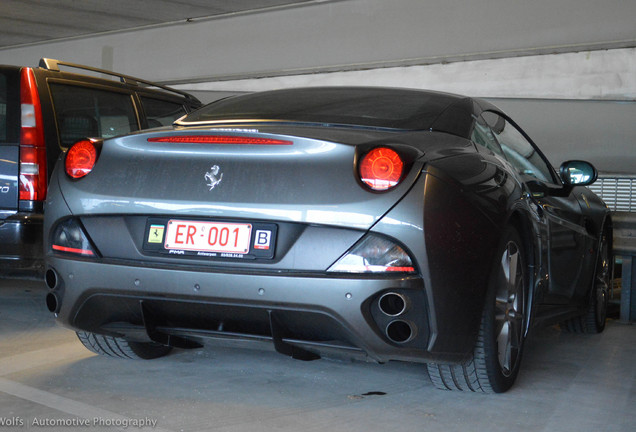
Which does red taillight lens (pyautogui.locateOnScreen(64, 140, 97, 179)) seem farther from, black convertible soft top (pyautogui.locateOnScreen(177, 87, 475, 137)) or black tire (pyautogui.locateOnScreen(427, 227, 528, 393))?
black tire (pyautogui.locateOnScreen(427, 227, 528, 393))

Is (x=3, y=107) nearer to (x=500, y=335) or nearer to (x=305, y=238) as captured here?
(x=305, y=238)

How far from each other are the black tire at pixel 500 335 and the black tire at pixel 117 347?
1.32 metres

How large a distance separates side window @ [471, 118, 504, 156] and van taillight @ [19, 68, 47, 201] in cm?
255

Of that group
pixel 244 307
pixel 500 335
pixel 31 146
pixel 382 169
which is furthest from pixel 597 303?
pixel 31 146

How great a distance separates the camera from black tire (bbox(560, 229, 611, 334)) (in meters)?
5.21

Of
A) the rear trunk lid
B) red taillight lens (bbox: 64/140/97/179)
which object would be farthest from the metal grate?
red taillight lens (bbox: 64/140/97/179)

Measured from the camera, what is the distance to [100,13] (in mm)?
16047

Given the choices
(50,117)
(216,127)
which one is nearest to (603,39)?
(50,117)

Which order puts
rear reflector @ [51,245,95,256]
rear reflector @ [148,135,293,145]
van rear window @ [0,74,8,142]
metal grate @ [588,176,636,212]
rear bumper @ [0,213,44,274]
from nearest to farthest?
rear reflector @ [148,135,293,145], rear reflector @ [51,245,95,256], rear bumper @ [0,213,44,274], van rear window @ [0,74,8,142], metal grate @ [588,176,636,212]

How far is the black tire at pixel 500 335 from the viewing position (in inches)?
126

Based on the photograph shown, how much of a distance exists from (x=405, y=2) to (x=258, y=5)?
3065 mm

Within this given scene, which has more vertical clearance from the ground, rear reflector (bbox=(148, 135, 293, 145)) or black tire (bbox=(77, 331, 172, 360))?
rear reflector (bbox=(148, 135, 293, 145))

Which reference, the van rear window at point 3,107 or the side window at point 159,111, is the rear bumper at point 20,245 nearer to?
the van rear window at point 3,107

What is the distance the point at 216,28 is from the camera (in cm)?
1552
